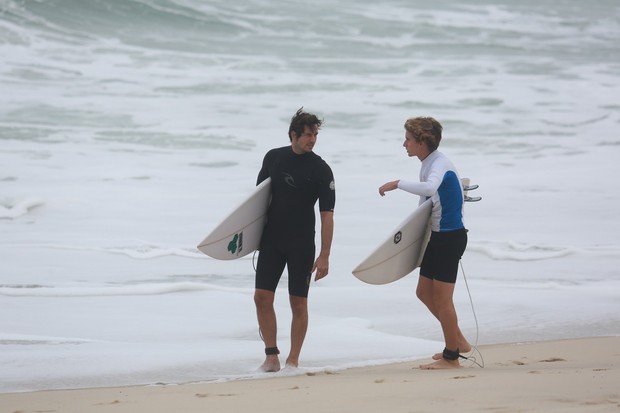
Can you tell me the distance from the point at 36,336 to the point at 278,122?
11935mm

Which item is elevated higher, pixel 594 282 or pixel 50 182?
pixel 50 182

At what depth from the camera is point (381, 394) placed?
13.8ft

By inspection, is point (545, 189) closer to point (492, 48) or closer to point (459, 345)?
point (459, 345)

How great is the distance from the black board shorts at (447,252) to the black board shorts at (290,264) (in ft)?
2.15

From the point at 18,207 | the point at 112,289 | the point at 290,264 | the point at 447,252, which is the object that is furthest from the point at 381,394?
the point at 18,207

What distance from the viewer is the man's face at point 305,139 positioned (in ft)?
17.3

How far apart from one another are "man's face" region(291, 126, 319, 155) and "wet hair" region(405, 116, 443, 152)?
0.49 meters

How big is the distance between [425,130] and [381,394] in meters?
1.56

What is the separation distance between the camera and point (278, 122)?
17.8m

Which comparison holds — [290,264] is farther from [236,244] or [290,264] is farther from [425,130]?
[425,130]

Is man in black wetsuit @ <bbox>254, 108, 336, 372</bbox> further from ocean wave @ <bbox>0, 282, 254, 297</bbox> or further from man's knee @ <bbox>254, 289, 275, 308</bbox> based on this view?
ocean wave @ <bbox>0, 282, 254, 297</bbox>

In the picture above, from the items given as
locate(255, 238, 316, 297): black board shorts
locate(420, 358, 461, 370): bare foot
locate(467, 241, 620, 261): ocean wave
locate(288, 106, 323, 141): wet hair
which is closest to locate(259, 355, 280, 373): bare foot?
locate(255, 238, 316, 297): black board shorts

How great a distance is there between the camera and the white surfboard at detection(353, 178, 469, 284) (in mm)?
5430

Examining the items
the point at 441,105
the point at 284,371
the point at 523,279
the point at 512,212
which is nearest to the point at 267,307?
the point at 284,371
